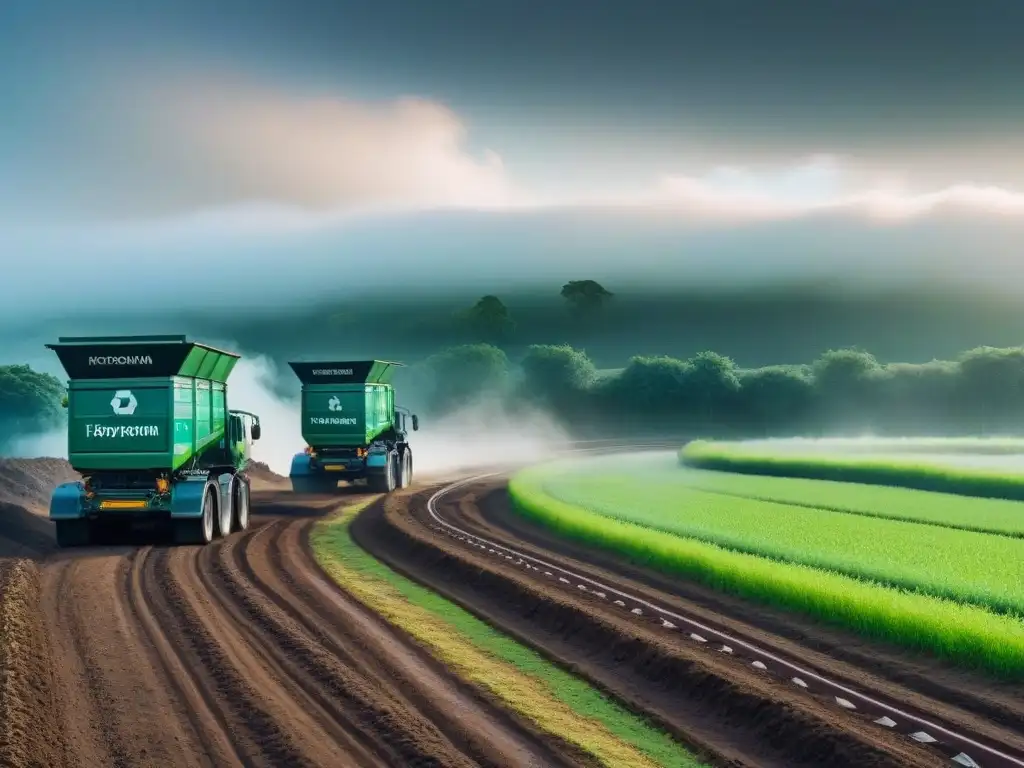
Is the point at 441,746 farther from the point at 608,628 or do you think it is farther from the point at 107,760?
the point at 608,628

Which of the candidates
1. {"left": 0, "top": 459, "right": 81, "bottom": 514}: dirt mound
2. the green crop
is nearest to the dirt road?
{"left": 0, "top": 459, "right": 81, "bottom": 514}: dirt mound

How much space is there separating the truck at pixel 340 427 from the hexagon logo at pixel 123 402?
1251 centimetres

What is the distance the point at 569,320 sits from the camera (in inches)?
7288

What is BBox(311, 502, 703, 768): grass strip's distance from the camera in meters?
9.83

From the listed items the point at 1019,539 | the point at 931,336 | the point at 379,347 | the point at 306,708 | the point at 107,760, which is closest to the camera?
the point at 107,760

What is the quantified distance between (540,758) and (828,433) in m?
90.6

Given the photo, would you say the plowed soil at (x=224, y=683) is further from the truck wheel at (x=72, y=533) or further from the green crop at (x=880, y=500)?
the green crop at (x=880, y=500)

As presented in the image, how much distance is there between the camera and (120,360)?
22.4 meters

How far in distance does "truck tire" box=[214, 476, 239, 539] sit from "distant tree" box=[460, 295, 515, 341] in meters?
150

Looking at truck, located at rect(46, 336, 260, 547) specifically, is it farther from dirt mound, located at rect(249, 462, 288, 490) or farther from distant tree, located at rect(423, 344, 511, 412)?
distant tree, located at rect(423, 344, 511, 412)

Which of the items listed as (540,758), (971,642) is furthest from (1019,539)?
(540,758)

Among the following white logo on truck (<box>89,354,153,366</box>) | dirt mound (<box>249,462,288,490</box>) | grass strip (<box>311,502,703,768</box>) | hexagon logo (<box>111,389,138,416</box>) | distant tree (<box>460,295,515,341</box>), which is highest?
distant tree (<box>460,295,515,341</box>)

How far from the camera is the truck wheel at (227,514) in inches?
968

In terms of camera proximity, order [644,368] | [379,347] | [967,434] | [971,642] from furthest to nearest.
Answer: [379,347] < [644,368] < [967,434] < [971,642]
